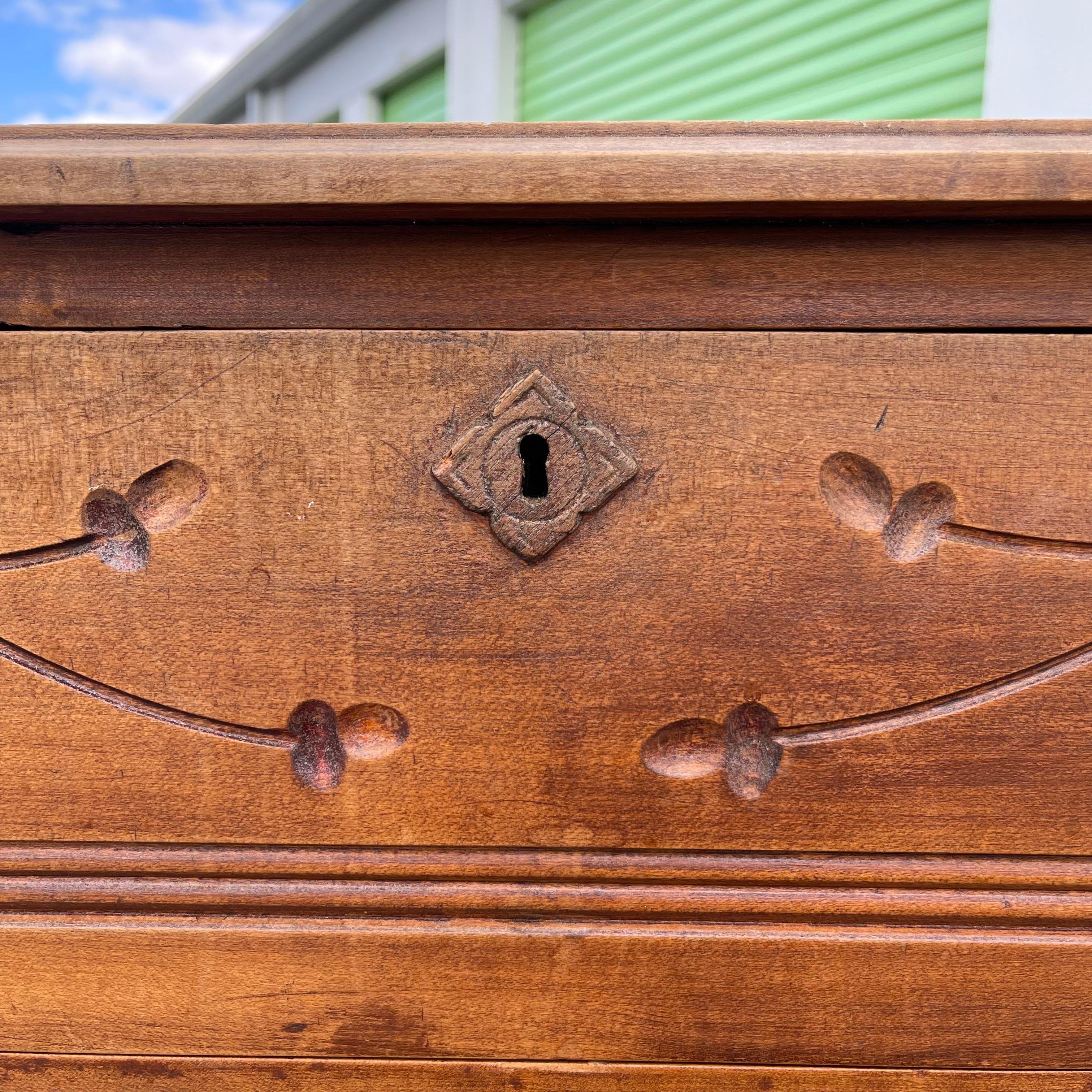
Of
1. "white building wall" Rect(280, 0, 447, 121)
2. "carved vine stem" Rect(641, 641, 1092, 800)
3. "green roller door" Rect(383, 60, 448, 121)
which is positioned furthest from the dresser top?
"white building wall" Rect(280, 0, 447, 121)

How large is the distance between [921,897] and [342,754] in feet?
1.32

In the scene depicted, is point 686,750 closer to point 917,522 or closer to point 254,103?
point 917,522

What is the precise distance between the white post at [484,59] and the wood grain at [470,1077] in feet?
6.87

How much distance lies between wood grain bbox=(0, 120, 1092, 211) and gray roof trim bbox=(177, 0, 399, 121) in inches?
108

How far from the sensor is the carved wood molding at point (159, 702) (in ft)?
1.79

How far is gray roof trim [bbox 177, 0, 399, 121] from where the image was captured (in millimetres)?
2889

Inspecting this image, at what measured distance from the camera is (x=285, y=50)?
3279 millimetres

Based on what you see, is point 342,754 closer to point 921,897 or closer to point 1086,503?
point 921,897

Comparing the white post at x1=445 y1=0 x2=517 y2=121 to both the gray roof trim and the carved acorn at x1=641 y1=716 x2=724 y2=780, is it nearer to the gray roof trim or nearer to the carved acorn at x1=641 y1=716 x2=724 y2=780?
the gray roof trim

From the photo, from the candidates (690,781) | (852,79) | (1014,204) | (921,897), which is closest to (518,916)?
(690,781)

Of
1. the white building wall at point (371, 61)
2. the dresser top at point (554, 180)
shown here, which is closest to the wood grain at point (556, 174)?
the dresser top at point (554, 180)

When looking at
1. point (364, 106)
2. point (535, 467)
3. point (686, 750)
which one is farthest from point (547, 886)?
point (364, 106)

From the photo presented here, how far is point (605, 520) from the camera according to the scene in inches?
21.0

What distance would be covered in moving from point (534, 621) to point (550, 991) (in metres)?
0.26
